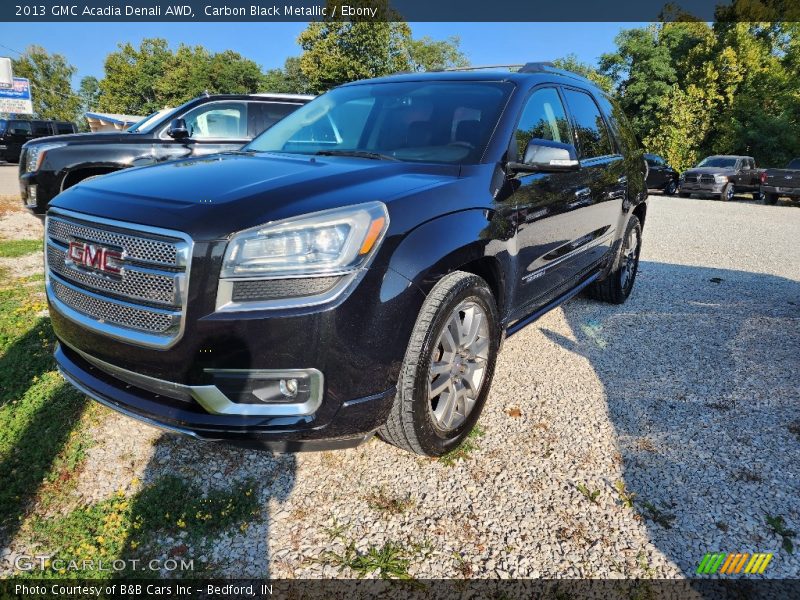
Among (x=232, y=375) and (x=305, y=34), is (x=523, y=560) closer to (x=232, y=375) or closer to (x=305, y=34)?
(x=232, y=375)

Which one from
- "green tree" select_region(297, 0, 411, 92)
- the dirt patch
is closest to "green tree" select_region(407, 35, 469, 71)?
"green tree" select_region(297, 0, 411, 92)

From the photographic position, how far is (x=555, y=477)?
97.3 inches

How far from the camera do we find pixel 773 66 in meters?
30.4

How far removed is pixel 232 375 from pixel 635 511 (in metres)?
1.76

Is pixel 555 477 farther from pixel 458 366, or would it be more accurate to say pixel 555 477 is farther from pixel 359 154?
pixel 359 154

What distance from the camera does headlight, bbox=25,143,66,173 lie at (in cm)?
586

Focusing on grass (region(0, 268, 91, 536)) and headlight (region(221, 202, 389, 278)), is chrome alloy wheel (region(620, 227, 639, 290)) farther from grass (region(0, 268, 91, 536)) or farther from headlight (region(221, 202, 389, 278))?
grass (region(0, 268, 91, 536))

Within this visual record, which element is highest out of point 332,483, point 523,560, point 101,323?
point 101,323

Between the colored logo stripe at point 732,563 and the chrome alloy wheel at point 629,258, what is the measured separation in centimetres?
332

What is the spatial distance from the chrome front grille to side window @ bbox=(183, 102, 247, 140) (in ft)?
16.4

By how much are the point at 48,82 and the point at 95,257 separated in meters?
101

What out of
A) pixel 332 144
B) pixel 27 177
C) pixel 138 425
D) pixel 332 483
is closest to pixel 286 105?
pixel 27 177

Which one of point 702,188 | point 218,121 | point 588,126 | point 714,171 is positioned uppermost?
point 714,171

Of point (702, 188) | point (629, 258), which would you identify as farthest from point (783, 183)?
point (629, 258)
